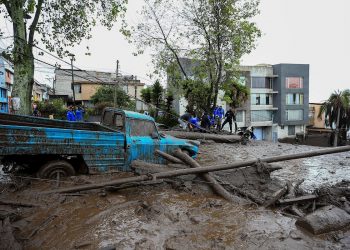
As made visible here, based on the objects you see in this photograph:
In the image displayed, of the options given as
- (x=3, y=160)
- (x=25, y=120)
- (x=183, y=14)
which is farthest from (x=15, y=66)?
(x=183, y=14)

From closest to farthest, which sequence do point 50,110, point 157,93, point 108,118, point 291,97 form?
point 108,118, point 157,93, point 50,110, point 291,97

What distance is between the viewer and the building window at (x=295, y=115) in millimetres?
45256

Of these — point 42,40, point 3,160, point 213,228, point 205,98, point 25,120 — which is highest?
point 42,40

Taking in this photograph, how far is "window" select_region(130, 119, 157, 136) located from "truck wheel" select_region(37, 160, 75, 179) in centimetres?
185

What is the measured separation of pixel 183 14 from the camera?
2091cm

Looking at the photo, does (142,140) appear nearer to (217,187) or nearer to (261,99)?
(217,187)

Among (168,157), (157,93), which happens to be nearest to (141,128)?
(168,157)

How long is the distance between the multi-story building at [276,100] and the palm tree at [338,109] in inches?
205

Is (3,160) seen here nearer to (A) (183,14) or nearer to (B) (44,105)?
(A) (183,14)

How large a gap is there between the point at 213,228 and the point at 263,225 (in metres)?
0.93

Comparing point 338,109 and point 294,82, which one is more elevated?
point 294,82

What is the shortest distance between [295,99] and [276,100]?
3.37 metres

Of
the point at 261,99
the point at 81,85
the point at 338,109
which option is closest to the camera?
the point at 338,109

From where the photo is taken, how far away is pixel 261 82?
43031 mm
